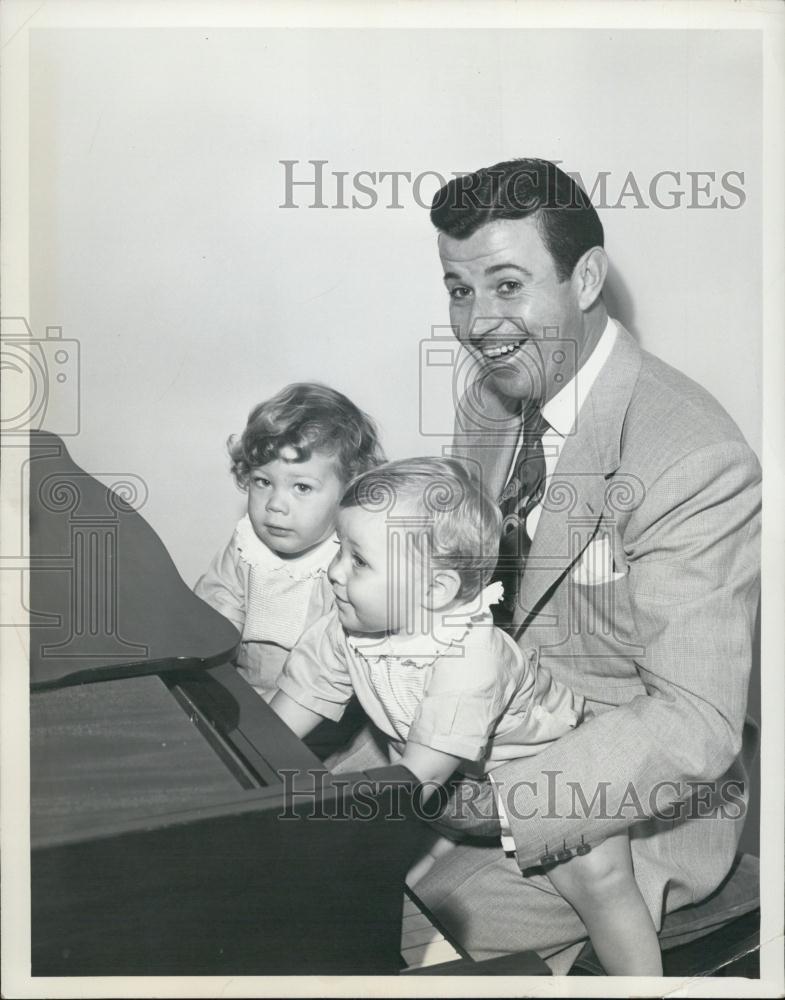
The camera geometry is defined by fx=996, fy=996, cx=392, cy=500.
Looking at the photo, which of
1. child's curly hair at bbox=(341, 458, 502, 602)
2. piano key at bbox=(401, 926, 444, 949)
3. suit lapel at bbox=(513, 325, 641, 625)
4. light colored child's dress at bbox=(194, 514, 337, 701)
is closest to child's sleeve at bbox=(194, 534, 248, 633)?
light colored child's dress at bbox=(194, 514, 337, 701)

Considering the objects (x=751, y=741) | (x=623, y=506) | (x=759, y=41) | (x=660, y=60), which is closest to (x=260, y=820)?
(x=623, y=506)

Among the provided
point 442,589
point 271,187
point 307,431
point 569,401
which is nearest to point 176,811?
point 442,589

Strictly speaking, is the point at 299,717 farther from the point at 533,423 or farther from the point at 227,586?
the point at 533,423

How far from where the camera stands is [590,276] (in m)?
1.80

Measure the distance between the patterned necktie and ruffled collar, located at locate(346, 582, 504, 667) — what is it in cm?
4

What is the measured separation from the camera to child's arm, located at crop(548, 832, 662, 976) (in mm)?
1768

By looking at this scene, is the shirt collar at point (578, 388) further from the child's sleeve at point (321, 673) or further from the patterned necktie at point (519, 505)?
the child's sleeve at point (321, 673)

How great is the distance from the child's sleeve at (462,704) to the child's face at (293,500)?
0.32 metres

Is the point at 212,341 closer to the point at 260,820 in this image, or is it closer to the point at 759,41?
the point at 260,820

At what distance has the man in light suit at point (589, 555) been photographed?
1746 mm

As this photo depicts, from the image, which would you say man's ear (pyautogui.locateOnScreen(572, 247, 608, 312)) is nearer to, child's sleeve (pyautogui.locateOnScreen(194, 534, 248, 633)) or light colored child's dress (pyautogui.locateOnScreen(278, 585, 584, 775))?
light colored child's dress (pyautogui.locateOnScreen(278, 585, 584, 775))

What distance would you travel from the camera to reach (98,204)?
1798 millimetres

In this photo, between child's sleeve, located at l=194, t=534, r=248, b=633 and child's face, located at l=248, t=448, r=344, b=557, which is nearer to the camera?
child's face, located at l=248, t=448, r=344, b=557

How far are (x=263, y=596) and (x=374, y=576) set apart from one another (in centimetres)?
26
